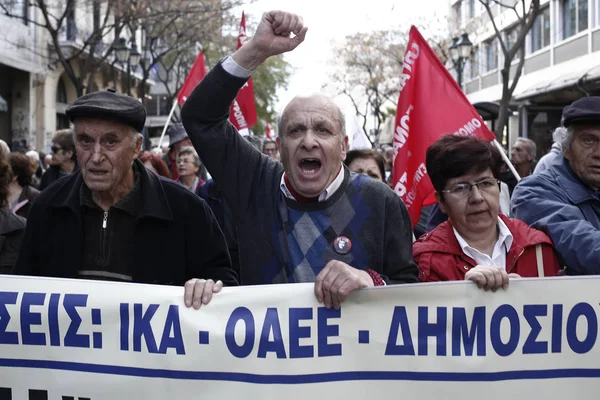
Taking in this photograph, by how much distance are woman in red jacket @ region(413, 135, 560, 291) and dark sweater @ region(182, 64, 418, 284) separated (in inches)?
11.8

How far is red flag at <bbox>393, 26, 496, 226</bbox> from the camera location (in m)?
5.51

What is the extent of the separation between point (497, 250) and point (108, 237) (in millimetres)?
1650

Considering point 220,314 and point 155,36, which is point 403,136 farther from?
point 155,36

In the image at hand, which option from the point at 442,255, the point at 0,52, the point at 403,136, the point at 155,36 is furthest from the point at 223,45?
the point at 442,255

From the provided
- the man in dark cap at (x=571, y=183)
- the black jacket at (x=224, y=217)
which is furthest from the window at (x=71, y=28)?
the man in dark cap at (x=571, y=183)

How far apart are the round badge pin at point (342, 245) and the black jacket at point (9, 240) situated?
1.95m

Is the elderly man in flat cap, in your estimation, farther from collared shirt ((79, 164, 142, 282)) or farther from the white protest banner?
the white protest banner

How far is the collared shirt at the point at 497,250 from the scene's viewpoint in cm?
328

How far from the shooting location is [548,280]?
280 centimetres

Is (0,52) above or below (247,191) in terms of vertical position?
above

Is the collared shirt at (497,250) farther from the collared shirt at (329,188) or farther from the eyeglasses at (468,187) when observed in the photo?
the collared shirt at (329,188)

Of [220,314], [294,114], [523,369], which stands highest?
[294,114]

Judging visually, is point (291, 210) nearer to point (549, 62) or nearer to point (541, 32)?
point (549, 62)

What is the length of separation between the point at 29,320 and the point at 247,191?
95 cm
